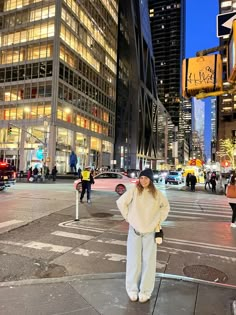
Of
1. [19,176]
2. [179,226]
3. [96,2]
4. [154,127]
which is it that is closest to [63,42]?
[96,2]

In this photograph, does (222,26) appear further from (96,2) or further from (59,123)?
(96,2)

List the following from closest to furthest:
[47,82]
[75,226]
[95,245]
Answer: [95,245], [75,226], [47,82]

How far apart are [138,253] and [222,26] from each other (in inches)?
131

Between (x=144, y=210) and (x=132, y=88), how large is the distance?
79820mm

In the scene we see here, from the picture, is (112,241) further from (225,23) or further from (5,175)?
(5,175)

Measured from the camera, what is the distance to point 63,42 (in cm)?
4888

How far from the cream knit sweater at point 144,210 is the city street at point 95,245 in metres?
1.77

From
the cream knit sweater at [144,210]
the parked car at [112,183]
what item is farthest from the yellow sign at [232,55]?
the parked car at [112,183]

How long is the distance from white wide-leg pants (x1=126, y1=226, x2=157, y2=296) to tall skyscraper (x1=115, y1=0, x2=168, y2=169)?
6577 centimetres

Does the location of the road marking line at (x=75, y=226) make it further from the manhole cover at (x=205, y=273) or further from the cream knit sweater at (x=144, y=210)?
the cream knit sweater at (x=144, y=210)

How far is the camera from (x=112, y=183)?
20000 mm

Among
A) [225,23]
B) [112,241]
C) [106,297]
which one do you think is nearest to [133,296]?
[106,297]

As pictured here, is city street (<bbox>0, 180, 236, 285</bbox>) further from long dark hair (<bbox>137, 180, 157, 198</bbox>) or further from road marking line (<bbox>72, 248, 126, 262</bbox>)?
long dark hair (<bbox>137, 180, 157, 198</bbox>)

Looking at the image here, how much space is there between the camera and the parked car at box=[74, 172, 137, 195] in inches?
773
